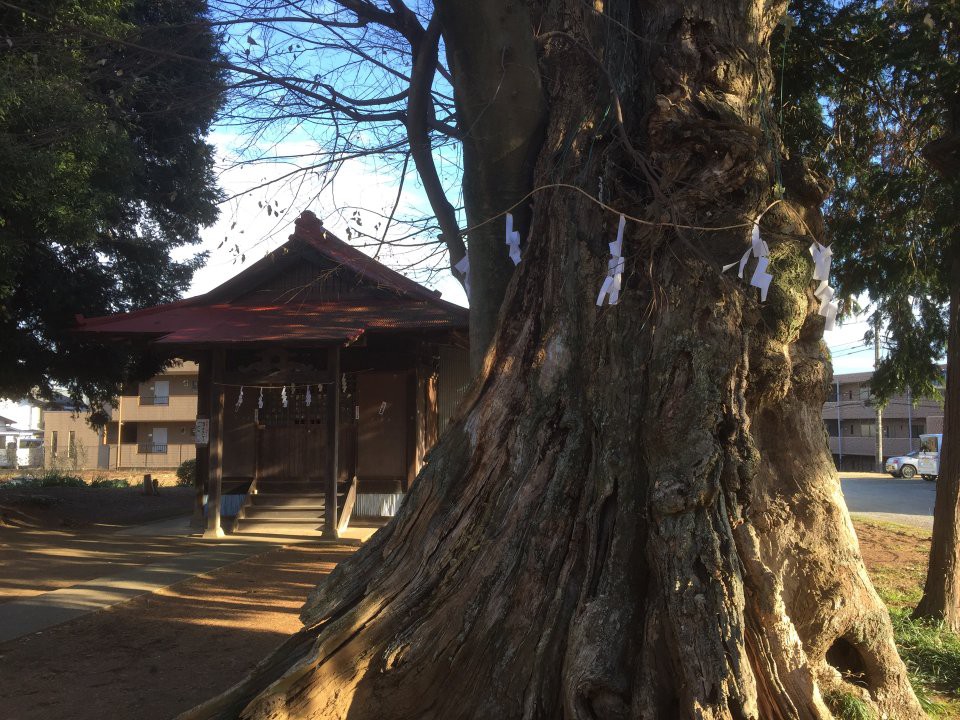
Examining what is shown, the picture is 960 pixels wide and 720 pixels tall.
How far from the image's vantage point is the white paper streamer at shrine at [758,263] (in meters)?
4.11

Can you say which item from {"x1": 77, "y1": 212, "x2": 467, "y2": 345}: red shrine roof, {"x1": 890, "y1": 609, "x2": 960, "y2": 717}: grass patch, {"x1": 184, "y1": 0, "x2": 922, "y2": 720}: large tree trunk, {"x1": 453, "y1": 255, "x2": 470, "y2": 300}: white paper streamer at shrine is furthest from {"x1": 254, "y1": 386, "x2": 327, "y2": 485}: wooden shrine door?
{"x1": 890, "y1": 609, "x2": 960, "y2": 717}: grass patch

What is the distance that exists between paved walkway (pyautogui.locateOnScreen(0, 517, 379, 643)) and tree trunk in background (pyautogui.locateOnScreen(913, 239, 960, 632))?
756 centimetres

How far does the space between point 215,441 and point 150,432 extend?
32870 millimetres

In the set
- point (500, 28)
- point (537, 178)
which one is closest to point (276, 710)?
point (537, 178)

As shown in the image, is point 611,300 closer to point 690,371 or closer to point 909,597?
point 690,371

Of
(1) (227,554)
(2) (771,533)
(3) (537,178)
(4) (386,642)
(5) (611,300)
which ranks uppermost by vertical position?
(3) (537,178)

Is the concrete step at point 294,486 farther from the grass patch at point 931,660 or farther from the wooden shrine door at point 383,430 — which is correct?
the grass patch at point 931,660

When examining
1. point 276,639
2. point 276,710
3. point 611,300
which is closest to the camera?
point 276,710

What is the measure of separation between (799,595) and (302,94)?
6.26 m

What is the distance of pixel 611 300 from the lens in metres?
4.38

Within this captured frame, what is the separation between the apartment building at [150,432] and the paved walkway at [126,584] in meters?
29.6

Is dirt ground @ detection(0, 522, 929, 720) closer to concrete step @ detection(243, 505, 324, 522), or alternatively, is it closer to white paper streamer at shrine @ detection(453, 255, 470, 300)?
white paper streamer at shrine @ detection(453, 255, 470, 300)

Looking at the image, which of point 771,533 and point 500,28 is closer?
point 771,533

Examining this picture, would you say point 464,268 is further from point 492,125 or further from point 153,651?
point 153,651
